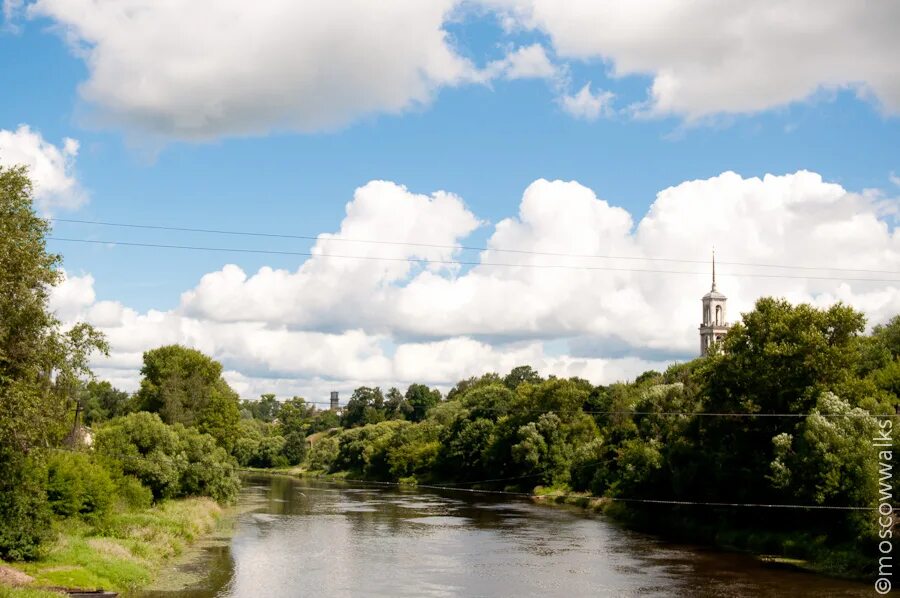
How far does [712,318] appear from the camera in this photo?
16375 cm

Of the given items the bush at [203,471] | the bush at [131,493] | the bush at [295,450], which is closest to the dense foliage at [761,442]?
the bush at [203,471]

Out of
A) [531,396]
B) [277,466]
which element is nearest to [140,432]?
[531,396]

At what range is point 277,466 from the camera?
174750 millimetres

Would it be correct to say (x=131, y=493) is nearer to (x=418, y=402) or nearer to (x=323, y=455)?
(x=323, y=455)

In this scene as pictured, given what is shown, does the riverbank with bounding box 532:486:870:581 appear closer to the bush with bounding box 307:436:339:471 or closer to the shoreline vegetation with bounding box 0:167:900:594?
the shoreline vegetation with bounding box 0:167:900:594

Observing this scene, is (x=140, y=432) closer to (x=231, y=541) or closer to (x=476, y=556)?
(x=231, y=541)

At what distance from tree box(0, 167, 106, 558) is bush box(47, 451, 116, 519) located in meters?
5.00

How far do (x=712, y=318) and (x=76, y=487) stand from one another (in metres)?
140

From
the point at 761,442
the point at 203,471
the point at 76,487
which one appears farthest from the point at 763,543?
the point at 203,471

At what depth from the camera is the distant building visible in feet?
531

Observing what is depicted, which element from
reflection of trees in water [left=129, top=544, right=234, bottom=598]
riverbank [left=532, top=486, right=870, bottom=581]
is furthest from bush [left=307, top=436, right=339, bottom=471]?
reflection of trees in water [left=129, top=544, right=234, bottom=598]

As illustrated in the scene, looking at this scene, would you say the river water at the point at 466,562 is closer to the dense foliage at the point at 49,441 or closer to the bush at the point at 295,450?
the dense foliage at the point at 49,441

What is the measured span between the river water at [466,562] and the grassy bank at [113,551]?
2208 millimetres

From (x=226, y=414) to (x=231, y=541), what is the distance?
140ft
